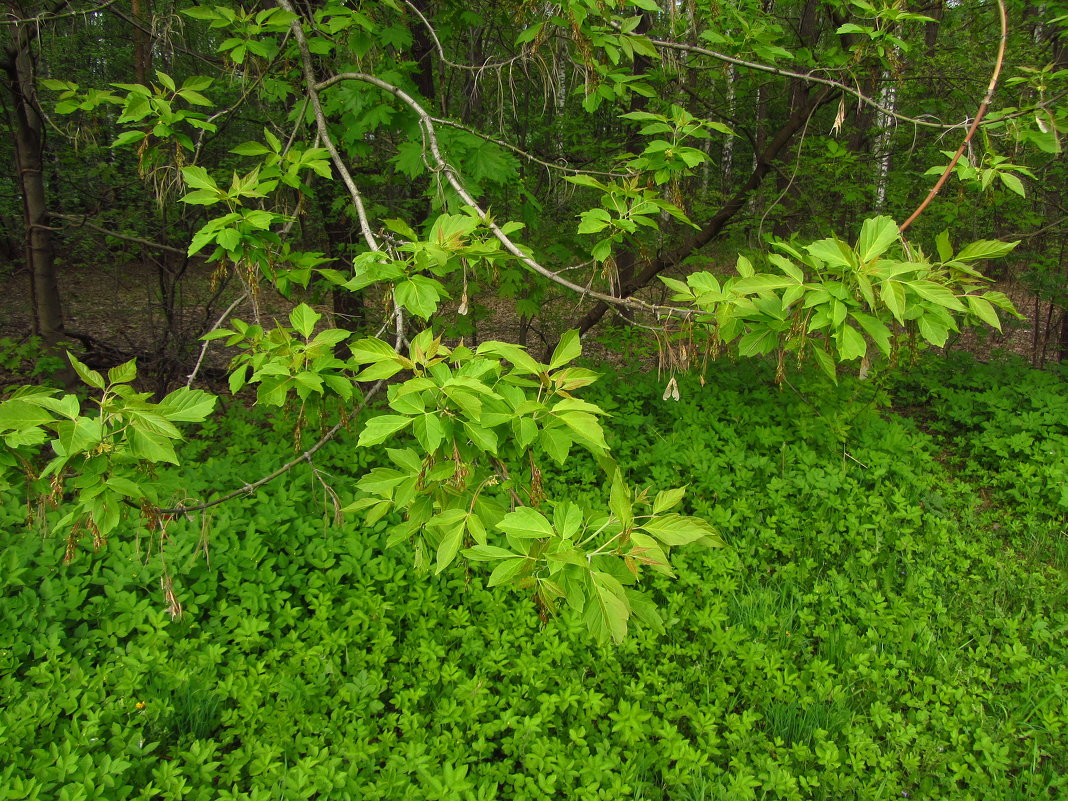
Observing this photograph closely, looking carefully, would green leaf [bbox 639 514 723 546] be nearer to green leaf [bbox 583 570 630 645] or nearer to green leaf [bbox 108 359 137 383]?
green leaf [bbox 583 570 630 645]

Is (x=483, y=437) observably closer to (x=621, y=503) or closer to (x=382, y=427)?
(x=382, y=427)

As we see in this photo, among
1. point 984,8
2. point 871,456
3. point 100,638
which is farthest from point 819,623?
point 984,8

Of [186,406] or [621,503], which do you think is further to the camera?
[186,406]

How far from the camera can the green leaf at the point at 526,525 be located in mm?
1328

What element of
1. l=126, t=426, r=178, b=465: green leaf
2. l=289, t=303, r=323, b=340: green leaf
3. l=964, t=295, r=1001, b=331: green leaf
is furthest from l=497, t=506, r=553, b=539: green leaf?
l=964, t=295, r=1001, b=331: green leaf

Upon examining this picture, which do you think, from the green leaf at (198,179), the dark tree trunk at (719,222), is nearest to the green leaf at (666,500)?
the green leaf at (198,179)

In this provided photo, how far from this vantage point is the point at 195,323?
6367mm

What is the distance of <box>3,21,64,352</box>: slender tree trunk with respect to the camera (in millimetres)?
4336

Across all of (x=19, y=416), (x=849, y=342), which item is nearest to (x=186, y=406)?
(x=19, y=416)

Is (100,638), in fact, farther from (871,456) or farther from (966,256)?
(871,456)

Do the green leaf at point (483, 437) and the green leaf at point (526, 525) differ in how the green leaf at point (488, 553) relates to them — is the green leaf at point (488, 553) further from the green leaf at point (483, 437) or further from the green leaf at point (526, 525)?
the green leaf at point (483, 437)

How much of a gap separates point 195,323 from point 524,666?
17.5 ft

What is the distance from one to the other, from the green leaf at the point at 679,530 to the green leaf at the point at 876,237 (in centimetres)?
80

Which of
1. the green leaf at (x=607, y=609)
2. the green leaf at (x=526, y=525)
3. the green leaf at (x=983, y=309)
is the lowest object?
the green leaf at (x=607, y=609)
